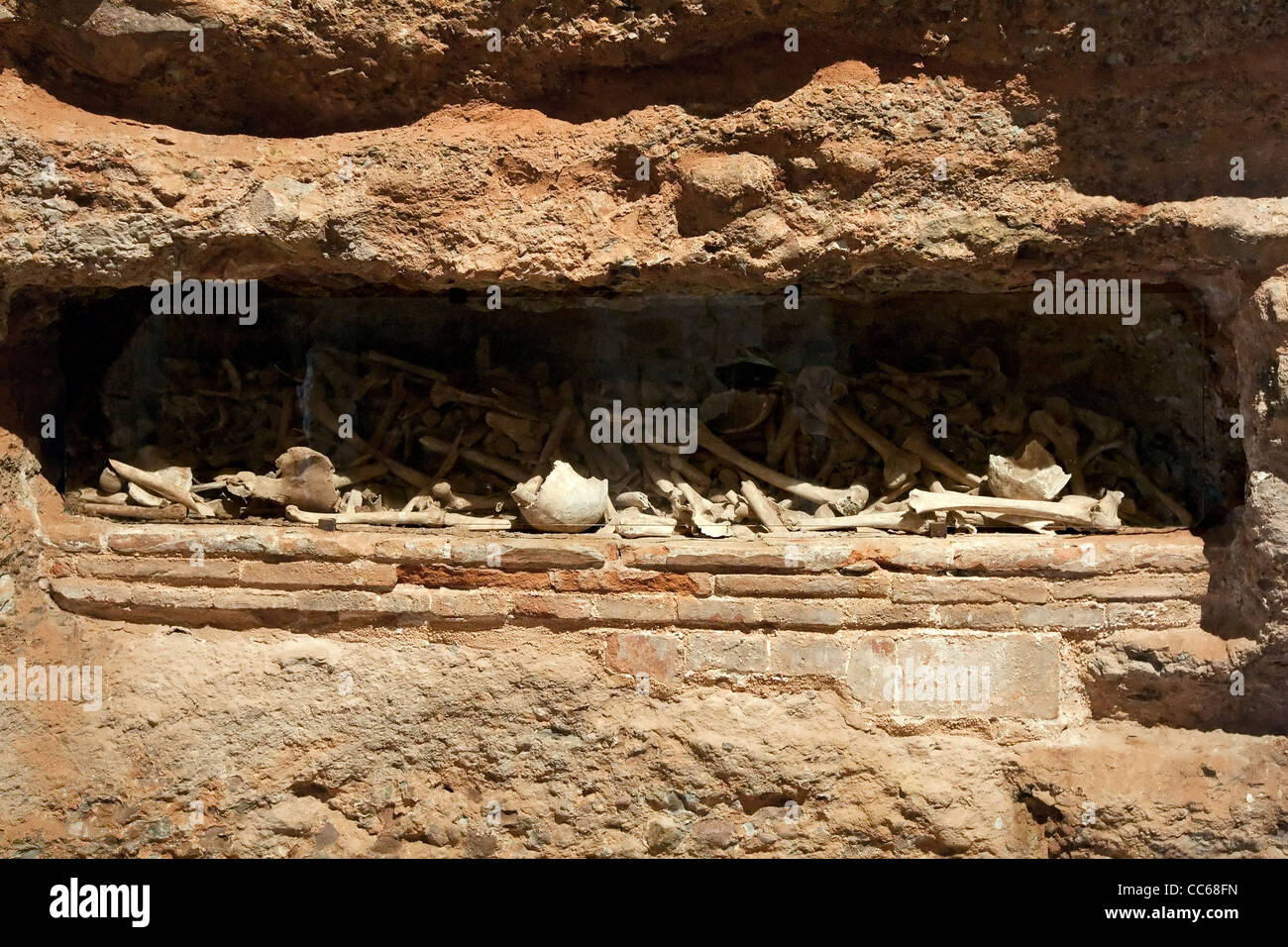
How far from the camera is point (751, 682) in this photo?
3756mm

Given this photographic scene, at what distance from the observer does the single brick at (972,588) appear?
12.1 feet

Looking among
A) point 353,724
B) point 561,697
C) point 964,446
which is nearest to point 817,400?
point 964,446

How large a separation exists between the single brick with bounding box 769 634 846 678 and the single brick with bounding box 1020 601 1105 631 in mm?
685

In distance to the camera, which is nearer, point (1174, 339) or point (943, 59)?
point (943, 59)

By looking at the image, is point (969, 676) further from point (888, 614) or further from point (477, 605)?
point (477, 605)

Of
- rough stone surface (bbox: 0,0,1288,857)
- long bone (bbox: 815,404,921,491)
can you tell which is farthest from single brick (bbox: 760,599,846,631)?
long bone (bbox: 815,404,921,491)

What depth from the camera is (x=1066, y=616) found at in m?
3.69

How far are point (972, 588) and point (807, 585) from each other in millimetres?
595

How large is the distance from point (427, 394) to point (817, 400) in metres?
1.67

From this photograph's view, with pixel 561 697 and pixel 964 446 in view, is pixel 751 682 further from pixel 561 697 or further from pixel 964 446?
pixel 964 446

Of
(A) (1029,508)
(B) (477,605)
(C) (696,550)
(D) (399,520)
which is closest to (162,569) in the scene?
(D) (399,520)

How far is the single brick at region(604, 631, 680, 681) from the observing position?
12.3 feet

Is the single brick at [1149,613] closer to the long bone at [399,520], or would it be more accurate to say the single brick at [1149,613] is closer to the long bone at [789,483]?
the long bone at [789,483]

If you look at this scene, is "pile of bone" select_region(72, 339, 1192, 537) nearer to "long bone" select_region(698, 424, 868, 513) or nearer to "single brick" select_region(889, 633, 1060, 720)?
"long bone" select_region(698, 424, 868, 513)
